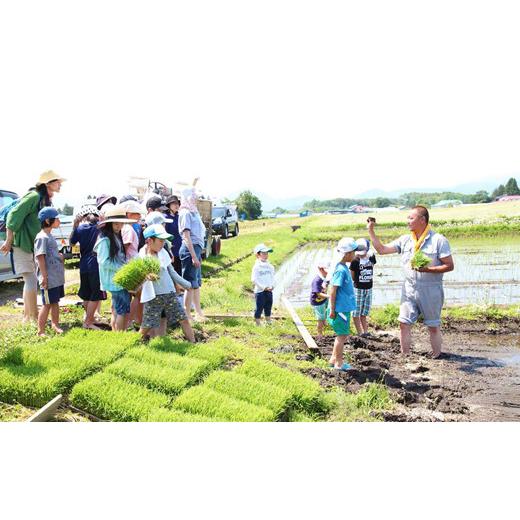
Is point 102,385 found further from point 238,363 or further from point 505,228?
point 505,228

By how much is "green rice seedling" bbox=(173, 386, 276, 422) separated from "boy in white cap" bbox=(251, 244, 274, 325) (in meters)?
3.27

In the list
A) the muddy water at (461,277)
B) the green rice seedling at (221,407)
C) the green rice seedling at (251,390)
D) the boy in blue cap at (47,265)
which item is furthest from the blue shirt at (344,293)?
the muddy water at (461,277)

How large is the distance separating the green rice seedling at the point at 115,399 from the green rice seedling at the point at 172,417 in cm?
6

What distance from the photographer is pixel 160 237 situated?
5.20 m

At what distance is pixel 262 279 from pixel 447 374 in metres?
2.68

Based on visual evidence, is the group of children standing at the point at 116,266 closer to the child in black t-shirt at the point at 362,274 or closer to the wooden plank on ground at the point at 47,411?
the wooden plank on ground at the point at 47,411

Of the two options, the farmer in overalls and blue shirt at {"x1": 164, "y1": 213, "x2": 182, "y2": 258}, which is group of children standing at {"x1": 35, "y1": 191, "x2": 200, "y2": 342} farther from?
the farmer in overalls

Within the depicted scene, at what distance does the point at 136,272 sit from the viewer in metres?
4.96

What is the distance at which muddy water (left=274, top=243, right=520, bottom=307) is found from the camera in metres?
10.2

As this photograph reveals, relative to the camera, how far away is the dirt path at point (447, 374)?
4617 millimetres

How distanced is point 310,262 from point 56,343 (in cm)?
1134

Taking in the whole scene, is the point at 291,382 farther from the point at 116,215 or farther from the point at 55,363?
the point at 116,215

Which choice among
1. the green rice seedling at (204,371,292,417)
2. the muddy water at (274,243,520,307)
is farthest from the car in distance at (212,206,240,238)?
the green rice seedling at (204,371,292,417)
